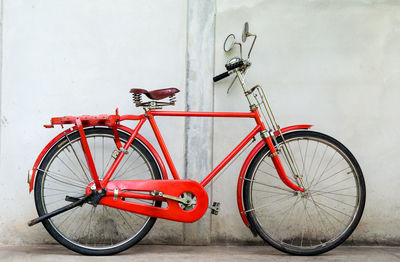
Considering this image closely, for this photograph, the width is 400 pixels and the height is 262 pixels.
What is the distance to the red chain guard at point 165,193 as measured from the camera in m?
3.10

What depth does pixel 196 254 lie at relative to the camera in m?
3.27

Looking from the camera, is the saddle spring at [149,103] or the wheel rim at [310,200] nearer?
the saddle spring at [149,103]

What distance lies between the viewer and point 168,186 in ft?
→ 10.2

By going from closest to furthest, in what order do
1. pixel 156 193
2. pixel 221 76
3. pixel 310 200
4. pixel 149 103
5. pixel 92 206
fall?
pixel 156 193
pixel 149 103
pixel 221 76
pixel 92 206
pixel 310 200

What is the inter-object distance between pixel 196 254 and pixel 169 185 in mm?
627

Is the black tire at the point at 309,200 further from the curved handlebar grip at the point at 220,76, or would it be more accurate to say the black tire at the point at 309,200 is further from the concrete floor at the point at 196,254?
the curved handlebar grip at the point at 220,76

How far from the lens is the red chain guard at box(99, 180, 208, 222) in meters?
3.10

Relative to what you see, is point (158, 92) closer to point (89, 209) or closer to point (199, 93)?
point (199, 93)

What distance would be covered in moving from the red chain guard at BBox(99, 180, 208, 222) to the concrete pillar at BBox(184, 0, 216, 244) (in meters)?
0.42

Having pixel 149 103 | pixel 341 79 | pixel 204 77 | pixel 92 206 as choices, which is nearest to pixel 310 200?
pixel 341 79

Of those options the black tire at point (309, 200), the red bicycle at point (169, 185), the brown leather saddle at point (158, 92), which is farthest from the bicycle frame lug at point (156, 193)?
the black tire at point (309, 200)

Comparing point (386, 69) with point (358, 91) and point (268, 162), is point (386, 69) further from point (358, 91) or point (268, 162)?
point (268, 162)

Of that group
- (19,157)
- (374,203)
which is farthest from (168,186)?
(374,203)

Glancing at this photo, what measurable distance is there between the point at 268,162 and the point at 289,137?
0.46 m
